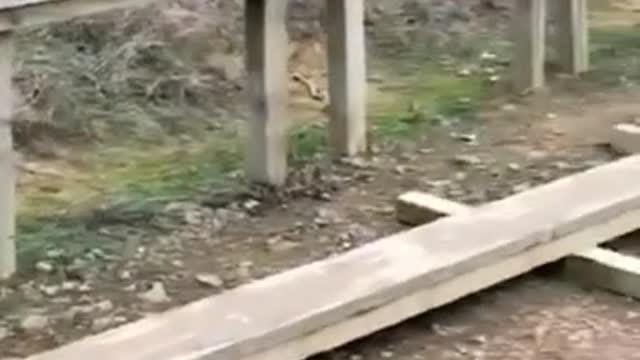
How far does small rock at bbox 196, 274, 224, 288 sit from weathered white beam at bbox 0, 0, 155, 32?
720 mm

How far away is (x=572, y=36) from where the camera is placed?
20.2 feet

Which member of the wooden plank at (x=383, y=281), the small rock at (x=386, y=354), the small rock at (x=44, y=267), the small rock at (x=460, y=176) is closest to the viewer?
the wooden plank at (x=383, y=281)

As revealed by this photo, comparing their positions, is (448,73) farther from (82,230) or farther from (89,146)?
(82,230)

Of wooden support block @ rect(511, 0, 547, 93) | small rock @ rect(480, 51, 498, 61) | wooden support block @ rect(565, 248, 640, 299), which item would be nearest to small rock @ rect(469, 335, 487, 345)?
wooden support block @ rect(565, 248, 640, 299)

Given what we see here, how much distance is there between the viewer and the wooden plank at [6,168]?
4.37m

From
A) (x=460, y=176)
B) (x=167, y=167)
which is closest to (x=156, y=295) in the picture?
(x=167, y=167)

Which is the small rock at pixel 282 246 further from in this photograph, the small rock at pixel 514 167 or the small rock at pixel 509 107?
the small rock at pixel 509 107

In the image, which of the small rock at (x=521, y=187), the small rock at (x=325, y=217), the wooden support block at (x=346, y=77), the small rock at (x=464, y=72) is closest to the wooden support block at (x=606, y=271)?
the small rock at (x=521, y=187)

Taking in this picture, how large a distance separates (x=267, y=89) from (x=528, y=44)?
131 cm

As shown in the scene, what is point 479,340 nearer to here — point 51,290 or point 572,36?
point 51,290

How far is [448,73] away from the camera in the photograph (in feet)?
20.6

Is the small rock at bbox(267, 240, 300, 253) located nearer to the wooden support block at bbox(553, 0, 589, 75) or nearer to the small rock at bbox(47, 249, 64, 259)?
the small rock at bbox(47, 249, 64, 259)

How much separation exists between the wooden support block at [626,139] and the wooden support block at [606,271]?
3.01ft

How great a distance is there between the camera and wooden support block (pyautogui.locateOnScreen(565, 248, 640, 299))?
426 cm
